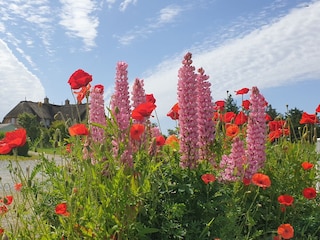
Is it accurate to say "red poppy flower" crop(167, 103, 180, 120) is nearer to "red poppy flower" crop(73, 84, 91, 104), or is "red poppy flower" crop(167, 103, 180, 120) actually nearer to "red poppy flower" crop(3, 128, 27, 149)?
"red poppy flower" crop(73, 84, 91, 104)

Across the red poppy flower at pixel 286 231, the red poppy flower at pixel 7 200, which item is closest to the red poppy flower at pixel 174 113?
the red poppy flower at pixel 286 231

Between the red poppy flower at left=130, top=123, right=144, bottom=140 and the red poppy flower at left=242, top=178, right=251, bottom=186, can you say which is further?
the red poppy flower at left=242, top=178, right=251, bottom=186

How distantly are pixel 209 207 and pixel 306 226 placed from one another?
1.27 m

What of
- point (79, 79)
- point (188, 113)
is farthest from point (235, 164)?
point (79, 79)

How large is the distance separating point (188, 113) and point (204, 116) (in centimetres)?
23

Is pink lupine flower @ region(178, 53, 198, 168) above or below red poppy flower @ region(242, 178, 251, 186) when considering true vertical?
above

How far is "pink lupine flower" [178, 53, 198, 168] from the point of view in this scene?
343 centimetres

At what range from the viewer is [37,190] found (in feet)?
12.5

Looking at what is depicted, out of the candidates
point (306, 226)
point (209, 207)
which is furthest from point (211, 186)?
point (306, 226)

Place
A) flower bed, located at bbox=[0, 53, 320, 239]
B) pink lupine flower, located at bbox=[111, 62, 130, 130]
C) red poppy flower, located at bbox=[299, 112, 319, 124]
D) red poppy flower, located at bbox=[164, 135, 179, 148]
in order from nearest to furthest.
A: flower bed, located at bbox=[0, 53, 320, 239]
pink lupine flower, located at bbox=[111, 62, 130, 130]
red poppy flower, located at bbox=[164, 135, 179, 148]
red poppy flower, located at bbox=[299, 112, 319, 124]

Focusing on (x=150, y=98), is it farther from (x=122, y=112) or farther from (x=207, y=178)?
(x=207, y=178)

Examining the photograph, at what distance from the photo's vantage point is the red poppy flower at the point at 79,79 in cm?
328

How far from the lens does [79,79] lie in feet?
10.8

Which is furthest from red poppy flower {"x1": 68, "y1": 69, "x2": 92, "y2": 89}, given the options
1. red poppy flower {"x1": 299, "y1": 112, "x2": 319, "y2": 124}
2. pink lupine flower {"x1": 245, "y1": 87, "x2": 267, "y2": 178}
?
red poppy flower {"x1": 299, "y1": 112, "x2": 319, "y2": 124}
